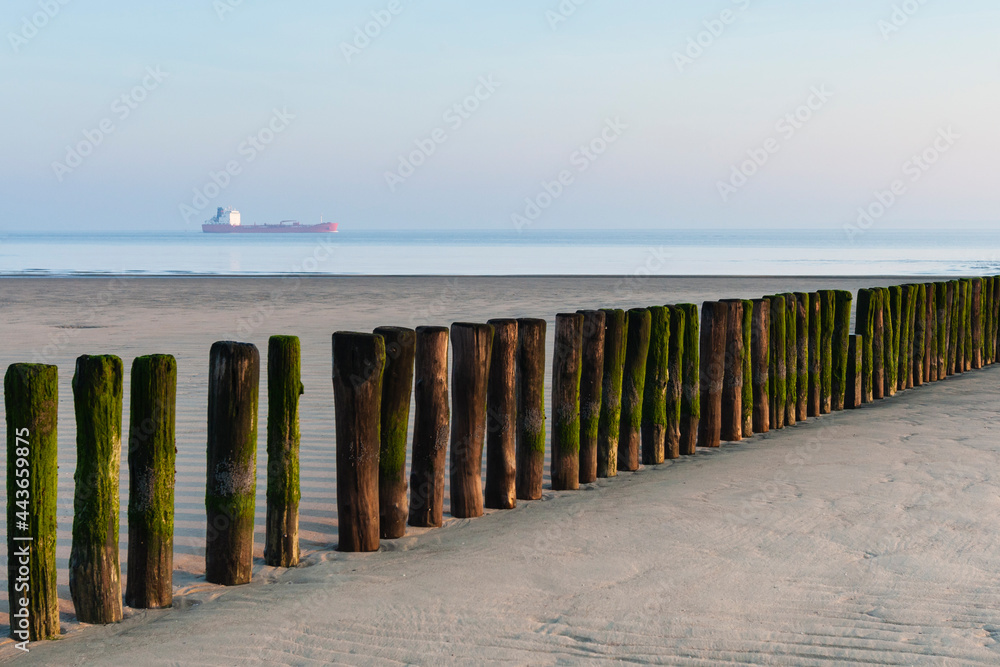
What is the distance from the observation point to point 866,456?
232 inches

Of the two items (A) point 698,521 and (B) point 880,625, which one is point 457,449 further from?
(B) point 880,625

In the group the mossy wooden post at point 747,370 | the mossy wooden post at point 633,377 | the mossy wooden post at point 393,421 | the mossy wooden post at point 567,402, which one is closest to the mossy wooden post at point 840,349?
the mossy wooden post at point 747,370

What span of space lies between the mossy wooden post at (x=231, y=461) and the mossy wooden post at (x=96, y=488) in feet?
1.44

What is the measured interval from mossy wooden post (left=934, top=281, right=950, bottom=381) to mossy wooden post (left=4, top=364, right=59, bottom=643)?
27.1 ft

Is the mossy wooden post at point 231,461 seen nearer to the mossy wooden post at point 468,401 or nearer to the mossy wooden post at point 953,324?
the mossy wooden post at point 468,401

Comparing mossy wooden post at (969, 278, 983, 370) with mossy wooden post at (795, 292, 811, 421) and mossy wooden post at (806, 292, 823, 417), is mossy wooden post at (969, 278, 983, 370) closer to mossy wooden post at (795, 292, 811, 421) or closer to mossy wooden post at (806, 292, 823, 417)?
mossy wooden post at (806, 292, 823, 417)

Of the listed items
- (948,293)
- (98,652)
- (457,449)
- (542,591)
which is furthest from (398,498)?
(948,293)

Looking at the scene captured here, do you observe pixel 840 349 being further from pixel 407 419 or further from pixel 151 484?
pixel 151 484

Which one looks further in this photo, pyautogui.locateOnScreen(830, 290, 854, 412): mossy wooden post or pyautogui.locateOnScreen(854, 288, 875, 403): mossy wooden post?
pyautogui.locateOnScreen(854, 288, 875, 403): mossy wooden post

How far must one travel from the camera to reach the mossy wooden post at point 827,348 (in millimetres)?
7148

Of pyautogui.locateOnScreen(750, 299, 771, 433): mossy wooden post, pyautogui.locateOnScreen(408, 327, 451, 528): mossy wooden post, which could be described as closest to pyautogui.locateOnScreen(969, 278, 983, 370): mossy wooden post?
pyautogui.locateOnScreen(750, 299, 771, 433): mossy wooden post

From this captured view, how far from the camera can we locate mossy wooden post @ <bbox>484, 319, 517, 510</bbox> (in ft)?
15.4

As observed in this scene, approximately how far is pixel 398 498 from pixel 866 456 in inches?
129

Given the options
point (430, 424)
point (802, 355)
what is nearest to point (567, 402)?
point (430, 424)
